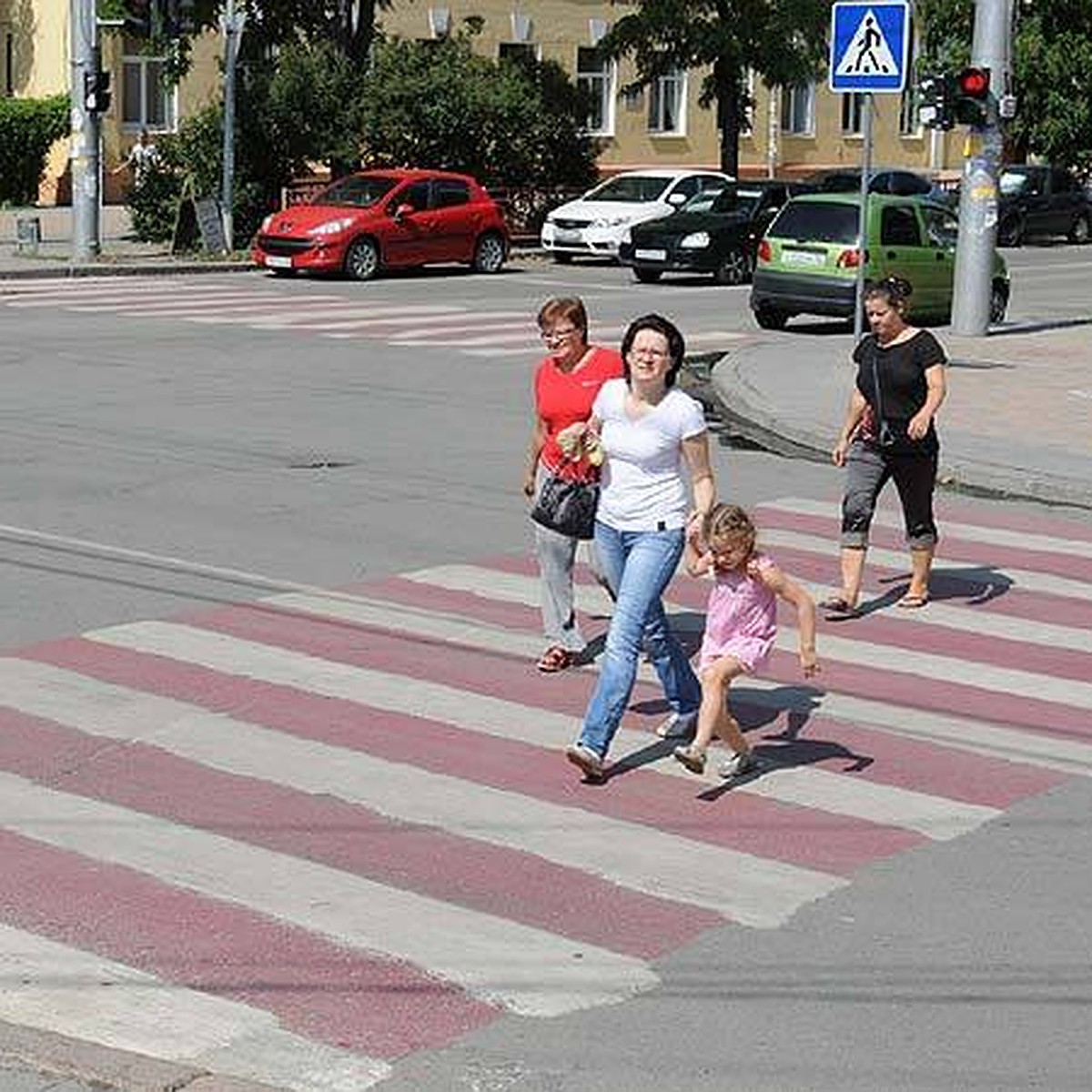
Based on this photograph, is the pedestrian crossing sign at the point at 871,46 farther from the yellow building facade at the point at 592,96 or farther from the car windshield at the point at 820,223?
the yellow building facade at the point at 592,96

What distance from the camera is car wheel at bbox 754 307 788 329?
28656mm

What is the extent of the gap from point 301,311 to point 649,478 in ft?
67.4

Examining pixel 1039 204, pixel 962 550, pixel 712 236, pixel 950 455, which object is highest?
pixel 1039 204

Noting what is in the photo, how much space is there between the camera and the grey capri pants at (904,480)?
12.0m

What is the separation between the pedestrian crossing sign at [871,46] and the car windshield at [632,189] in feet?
61.8

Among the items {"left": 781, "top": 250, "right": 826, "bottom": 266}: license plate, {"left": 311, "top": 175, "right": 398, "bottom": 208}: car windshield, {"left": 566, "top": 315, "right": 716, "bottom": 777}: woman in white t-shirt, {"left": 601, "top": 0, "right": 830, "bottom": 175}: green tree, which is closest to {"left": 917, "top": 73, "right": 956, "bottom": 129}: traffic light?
{"left": 781, "top": 250, "right": 826, "bottom": 266}: license plate

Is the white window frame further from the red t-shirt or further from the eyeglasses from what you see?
the eyeglasses

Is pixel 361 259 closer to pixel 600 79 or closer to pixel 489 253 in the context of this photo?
pixel 489 253

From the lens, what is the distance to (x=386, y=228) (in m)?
35.4

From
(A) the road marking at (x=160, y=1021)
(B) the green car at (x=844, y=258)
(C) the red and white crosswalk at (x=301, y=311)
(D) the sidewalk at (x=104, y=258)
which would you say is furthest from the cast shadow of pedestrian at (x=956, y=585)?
(D) the sidewalk at (x=104, y=258)

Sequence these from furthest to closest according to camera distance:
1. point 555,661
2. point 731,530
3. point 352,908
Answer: point 555,661
point 731,530
point 352,908

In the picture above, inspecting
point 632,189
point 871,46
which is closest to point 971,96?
point 871,46

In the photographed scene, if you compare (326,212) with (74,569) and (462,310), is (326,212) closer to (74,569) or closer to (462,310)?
(462,310)

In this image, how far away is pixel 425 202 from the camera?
36.3m
